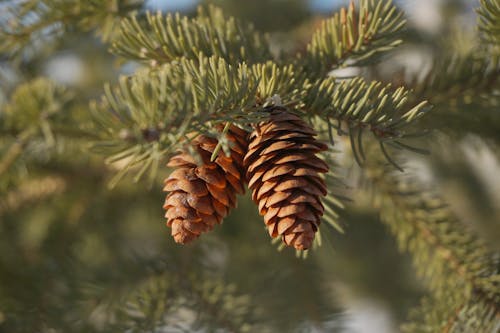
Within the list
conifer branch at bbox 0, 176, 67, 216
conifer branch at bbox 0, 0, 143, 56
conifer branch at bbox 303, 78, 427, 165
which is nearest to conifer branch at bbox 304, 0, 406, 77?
conifer branch at bbox 303, 78, 427, 165

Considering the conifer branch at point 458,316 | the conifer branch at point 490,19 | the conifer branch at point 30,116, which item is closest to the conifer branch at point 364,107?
the conifer branch at point 490,19

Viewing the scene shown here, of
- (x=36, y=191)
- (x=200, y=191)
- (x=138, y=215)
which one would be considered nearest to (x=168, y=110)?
(x=200, y=191)

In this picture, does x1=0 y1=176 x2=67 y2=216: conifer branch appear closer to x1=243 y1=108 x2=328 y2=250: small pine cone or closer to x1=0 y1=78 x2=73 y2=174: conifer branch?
x1=0 y1=78 x2=73 y2=174: conifer branch

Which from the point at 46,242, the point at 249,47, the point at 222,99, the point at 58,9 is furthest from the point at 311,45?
the point at 46,242

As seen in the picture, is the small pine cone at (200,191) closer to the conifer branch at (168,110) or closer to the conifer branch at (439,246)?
the conifer branch at (168,110)

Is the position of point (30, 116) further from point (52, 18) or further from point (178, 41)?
point (178, 41)

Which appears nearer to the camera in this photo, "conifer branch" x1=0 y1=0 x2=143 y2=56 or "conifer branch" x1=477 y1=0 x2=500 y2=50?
"conifer branch" x1=477 y1=0 x2=500 y2=50
